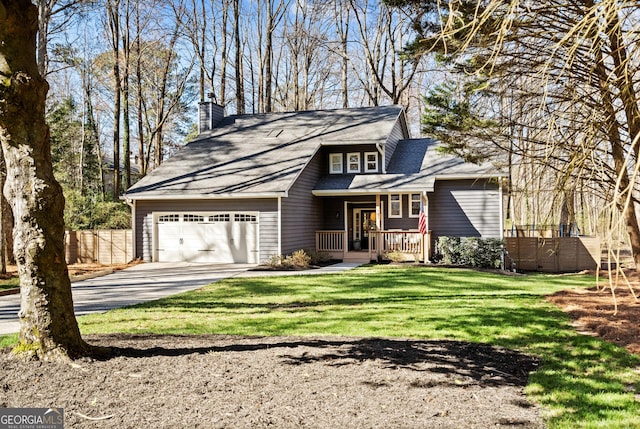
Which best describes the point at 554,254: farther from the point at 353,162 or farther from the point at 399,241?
the point at 353,162

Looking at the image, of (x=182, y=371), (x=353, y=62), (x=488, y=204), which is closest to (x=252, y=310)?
(x=182, y=371)

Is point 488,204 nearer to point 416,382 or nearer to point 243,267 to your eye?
point 243,267

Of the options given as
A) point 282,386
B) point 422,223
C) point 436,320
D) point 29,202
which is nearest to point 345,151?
point 422,223

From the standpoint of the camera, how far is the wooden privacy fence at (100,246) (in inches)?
775

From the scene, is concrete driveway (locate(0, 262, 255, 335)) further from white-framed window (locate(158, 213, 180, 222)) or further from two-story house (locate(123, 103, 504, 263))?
white-framed window (locate(158, 213, 180, 222))

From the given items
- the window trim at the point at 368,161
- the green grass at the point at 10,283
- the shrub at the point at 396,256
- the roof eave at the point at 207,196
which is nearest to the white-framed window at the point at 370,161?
the window trim at the point at 368,161

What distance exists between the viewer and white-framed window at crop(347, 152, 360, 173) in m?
20.5

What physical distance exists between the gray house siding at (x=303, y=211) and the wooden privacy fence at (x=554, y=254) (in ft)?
24.2

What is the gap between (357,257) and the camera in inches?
755

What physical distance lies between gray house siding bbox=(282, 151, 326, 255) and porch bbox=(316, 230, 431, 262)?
0.59 metres

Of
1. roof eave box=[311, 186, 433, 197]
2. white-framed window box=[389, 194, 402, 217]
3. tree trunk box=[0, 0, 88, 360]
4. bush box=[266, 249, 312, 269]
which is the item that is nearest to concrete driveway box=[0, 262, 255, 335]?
bush box=[266, 249, 312, 269]

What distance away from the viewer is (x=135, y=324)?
25.3 ft

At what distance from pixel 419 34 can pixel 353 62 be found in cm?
2401

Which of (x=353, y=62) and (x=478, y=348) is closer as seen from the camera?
(x=478, y=348)
